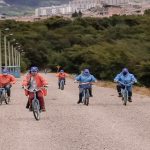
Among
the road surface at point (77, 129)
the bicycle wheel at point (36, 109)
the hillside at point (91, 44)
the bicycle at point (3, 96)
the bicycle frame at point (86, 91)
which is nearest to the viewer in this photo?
the road surface at point (77, 129)

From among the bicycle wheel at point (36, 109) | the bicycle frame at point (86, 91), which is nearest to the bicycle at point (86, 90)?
the bicycle frame at point (86, 91)

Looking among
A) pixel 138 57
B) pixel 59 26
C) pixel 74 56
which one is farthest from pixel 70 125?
pixel 59 26

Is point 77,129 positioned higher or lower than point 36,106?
lower

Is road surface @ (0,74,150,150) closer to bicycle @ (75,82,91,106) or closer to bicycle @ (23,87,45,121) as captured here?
bicycle @ (23,87,45,121)

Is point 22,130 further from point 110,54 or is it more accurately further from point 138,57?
point 110,54

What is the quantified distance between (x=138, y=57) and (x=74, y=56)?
159 feet

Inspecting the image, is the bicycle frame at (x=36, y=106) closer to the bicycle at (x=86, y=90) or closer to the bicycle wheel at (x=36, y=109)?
the bicycle wheel at (x=36, y=109)

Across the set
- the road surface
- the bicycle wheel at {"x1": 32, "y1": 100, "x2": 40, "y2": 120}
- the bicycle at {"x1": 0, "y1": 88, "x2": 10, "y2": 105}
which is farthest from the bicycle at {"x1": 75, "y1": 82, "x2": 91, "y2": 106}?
the bicycle wheel at {"x1": 32, "y1": 100, "x2": 40, "y2": 120}

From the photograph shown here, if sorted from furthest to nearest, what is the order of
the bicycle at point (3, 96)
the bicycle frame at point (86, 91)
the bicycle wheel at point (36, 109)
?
the bicycle at point (3, 96) → the bicycle frame at point (86, 91) → the bicycle wheel at point (36, 109)

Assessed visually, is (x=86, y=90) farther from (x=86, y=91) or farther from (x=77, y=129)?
(x=77, y=129)

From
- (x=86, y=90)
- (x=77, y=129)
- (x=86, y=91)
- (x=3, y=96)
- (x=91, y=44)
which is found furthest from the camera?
(x=91, y=44)

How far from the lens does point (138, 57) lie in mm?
59656

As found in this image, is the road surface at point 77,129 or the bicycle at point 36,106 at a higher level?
the bicycle at point 36,106

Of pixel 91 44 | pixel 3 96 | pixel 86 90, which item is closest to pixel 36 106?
pixel 86 90
